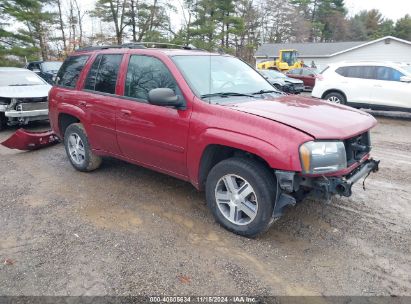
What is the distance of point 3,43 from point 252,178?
24023 mm

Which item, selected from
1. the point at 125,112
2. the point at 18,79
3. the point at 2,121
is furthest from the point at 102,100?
the point at 18,79

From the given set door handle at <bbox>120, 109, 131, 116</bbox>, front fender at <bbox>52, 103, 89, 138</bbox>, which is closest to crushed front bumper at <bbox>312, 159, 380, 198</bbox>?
door handle at <bbox>120, 109, 131, 116</bbox>

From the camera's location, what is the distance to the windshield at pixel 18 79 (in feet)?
30.1

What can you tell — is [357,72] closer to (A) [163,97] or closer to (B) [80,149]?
(B) [80,149]

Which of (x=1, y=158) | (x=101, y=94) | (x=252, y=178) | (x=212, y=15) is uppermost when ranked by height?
(x=212, y=15)

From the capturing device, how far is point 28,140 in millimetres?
6582

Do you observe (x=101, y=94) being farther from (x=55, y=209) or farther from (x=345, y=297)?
(x=345, y=297)

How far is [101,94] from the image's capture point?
470 centimetres

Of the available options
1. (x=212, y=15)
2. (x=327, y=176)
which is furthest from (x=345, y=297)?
(x=212, y=15)

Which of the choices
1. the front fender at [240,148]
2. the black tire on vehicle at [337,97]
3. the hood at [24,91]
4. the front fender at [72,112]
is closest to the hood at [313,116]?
the front fender at [240,148]

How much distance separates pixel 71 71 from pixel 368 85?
9078mm

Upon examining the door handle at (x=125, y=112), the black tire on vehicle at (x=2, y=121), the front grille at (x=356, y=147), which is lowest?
the black tire on vehicle at (x=2, y=121)

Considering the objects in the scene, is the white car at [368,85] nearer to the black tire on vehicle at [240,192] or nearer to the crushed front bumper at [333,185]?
the crushed front bumper at [333,185]

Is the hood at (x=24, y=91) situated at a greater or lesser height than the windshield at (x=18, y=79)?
lesser
